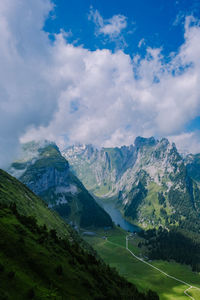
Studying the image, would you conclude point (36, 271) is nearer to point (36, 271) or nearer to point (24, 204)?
point (36, 271)

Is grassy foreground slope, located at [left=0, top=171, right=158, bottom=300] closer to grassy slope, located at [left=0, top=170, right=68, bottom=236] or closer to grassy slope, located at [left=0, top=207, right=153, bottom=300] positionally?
grassy slope, located at [left=0, top=207, right=153, bottom=300]

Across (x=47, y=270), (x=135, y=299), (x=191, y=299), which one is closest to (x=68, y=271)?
(x=47, y=270)

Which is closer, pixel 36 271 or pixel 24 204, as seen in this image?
pixel 36 271

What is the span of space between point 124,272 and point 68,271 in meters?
179

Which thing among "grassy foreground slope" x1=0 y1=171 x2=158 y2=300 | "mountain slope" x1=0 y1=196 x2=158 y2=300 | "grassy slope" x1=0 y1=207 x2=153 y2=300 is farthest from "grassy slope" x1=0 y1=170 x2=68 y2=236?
"grassy slope" x1=0 y1=207 x2=153 y2=300

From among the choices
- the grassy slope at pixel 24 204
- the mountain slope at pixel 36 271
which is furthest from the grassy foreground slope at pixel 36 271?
the grassy slope at pixel 24 204

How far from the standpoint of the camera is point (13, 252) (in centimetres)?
3158

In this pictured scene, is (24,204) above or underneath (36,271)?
above

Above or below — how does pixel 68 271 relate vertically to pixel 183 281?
above

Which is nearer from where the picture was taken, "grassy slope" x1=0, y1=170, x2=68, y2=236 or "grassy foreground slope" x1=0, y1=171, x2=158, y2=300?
"grassy foreground slope" x1=0, y1=171, x2=158, y2=300

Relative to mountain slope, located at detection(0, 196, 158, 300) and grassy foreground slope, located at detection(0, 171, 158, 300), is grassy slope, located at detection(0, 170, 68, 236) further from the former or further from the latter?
mountain slope, located at detection(0, 196, 158, 300)

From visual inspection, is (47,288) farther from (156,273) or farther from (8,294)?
(156,273)

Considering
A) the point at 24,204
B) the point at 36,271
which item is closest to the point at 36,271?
the point at 36,271

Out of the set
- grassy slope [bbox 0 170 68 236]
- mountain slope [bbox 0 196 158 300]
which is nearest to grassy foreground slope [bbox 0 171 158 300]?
mountain slope [bbox 0 196 158 300]
